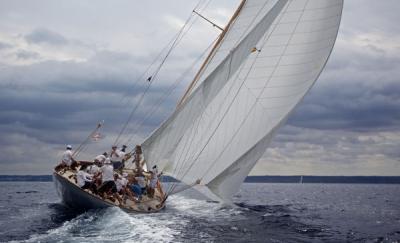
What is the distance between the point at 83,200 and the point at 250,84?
819 cm

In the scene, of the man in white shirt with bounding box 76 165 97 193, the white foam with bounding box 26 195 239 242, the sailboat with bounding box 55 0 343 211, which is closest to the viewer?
the white foam with bounding box 26 195 239 242

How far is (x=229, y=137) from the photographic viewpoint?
1850 centimetres

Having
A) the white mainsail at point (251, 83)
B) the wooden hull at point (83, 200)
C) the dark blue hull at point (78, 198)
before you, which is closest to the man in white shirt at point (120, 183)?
the wooden hull at point (83, 200)

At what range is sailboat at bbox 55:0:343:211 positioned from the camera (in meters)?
17.6

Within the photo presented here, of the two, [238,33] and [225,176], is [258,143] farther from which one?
[238,33]

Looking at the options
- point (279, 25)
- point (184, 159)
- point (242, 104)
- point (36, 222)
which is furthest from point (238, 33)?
point (36, 222)

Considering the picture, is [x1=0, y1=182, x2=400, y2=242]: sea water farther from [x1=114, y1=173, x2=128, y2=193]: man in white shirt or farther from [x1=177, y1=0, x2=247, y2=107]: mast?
[x1=177, y1=0, x2=247, y2=107]: mast

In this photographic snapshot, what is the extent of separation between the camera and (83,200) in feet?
63.2

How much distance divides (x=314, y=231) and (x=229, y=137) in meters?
5.43

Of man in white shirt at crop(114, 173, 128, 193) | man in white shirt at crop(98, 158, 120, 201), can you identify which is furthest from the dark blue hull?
man in white shirt at crop(114, 173, 128, 193)

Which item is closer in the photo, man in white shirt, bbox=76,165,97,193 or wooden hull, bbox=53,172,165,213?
wooden hull, bbox=53,172,165,213

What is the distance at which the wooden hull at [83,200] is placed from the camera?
732 inches

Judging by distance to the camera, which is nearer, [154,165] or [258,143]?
[258,143]

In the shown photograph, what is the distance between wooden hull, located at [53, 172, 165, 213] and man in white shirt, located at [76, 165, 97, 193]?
407 mm
